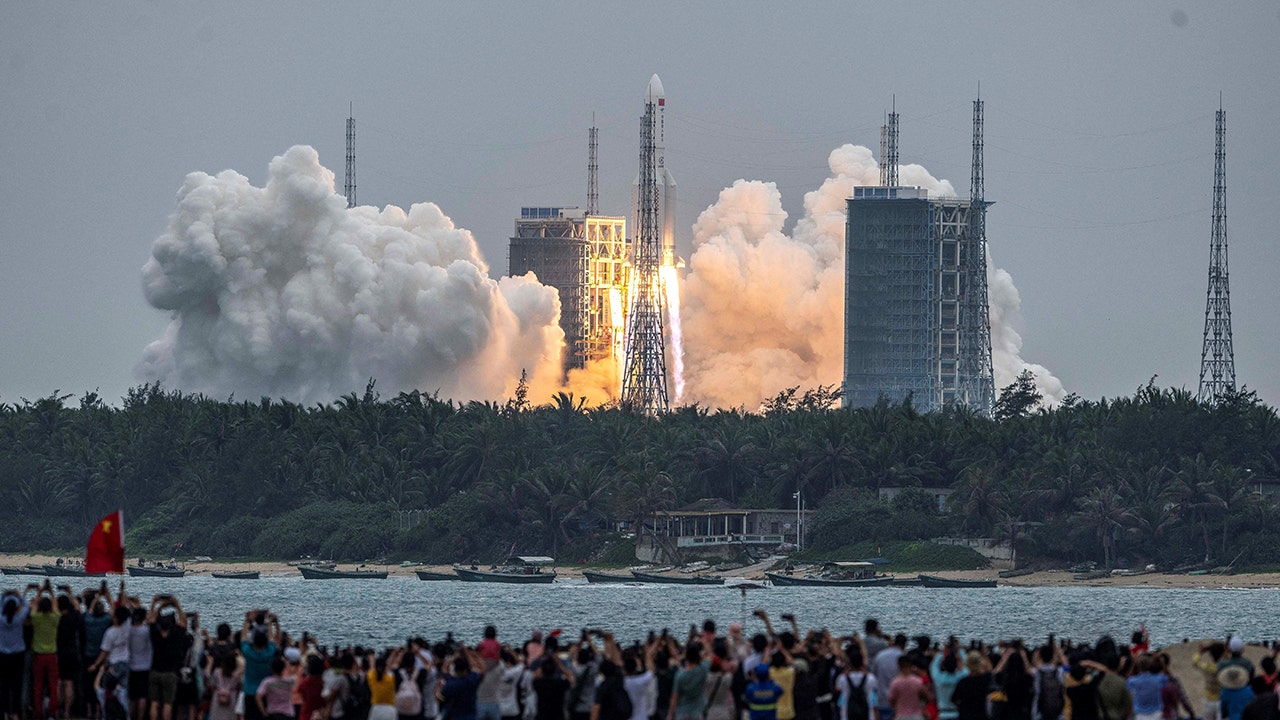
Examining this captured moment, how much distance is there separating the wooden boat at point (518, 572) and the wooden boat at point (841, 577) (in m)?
12.3

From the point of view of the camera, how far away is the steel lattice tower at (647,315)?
509ft

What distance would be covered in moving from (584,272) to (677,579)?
7304 centimetres

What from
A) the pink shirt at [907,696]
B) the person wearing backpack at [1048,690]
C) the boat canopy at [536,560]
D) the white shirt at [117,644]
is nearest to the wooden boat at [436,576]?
the boat canopy at [536,560]

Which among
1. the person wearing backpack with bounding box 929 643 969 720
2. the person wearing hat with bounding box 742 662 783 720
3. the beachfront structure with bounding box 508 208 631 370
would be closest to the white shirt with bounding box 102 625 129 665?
the person wearing hat with bounding box 742 662 783 720

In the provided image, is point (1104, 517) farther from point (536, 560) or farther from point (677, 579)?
point (536, 560)

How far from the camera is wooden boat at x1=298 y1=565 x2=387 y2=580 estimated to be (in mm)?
132750

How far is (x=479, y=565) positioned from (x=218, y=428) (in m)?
24.1

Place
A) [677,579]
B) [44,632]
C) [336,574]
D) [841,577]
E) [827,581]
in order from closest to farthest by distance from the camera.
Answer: [44,632] → [827,581] → [677,579] → [841,577] → [336,574]

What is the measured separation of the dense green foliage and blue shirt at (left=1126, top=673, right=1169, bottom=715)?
96120 millimetres

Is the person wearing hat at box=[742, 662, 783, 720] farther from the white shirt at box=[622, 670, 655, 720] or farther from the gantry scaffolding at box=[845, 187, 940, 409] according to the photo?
the gantry scaffolding at box=[845, 187, 940, 409]

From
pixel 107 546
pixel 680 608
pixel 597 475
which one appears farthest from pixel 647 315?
pixel 107 546

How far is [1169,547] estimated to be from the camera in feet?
417

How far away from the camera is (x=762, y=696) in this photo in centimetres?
3011

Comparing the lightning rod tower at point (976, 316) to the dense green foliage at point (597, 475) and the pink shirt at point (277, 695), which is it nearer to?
the dense green foliage at point (597, 475)
